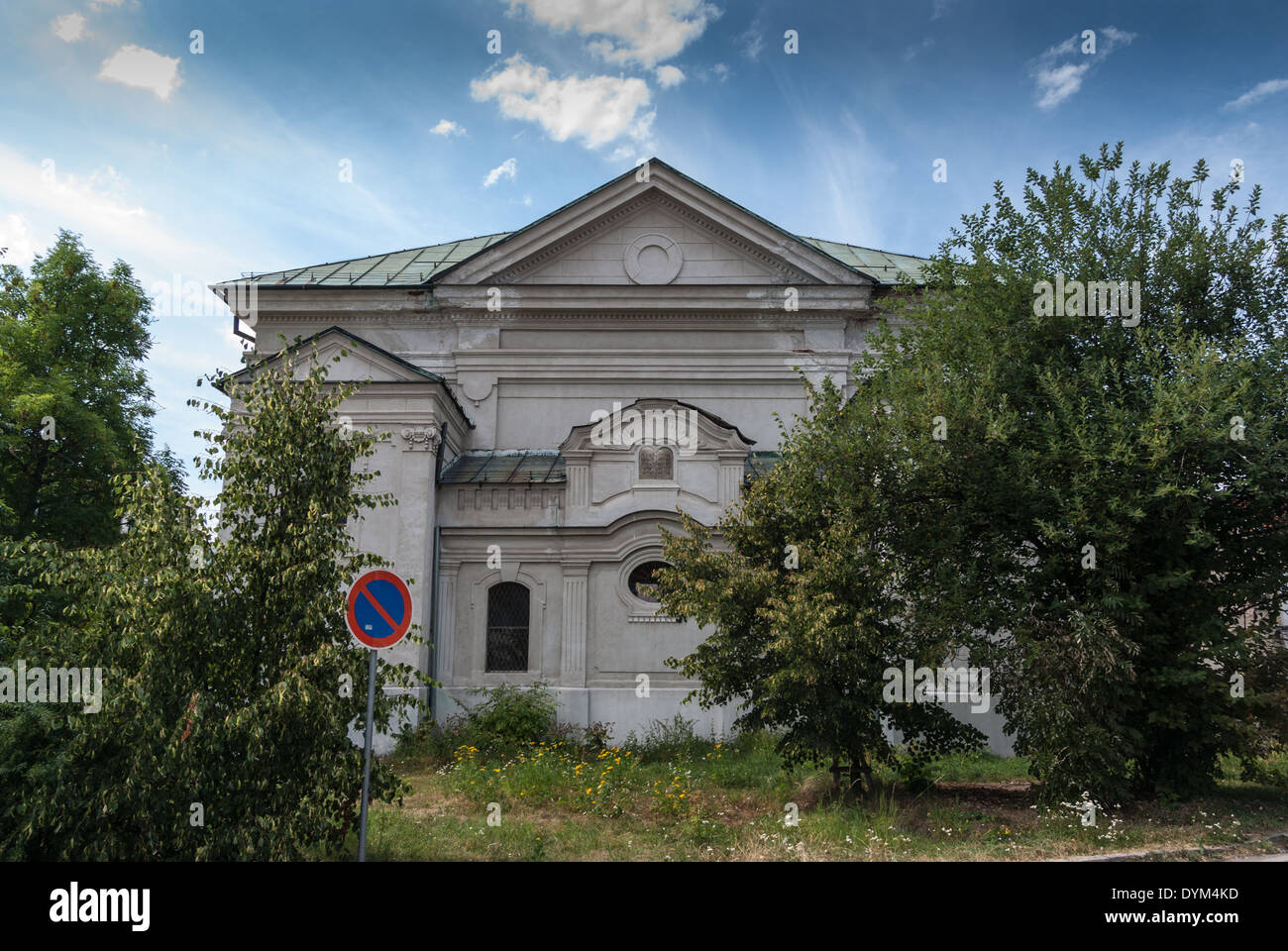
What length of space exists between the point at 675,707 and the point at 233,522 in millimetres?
11938

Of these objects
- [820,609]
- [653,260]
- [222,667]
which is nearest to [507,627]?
[820,609]

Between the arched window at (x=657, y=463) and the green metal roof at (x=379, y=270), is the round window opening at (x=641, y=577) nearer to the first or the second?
the arched window at (x=657, y=463)

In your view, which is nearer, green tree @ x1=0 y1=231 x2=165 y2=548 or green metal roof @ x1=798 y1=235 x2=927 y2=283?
green tree @ x1=0 y1=231 x2=165 y2=548

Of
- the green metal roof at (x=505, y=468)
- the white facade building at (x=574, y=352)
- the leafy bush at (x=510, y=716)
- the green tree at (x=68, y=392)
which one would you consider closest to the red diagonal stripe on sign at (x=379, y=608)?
the leafy bush at (x=510, y=716)

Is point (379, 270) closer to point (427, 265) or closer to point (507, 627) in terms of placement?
point (427, 265)

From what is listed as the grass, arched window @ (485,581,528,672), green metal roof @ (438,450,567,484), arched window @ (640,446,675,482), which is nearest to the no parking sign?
the grass

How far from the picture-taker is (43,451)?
20.6 meters

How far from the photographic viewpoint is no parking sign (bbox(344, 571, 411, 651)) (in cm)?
863

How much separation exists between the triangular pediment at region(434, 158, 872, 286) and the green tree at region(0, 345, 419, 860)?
14362 millimetres

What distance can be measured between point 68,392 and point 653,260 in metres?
14.1

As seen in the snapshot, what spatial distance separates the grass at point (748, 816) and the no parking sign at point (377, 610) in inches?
115

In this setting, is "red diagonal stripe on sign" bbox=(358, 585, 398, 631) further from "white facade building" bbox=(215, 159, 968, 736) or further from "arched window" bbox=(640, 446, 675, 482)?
"arched window" bbox=(640, 446, 675, 482)
